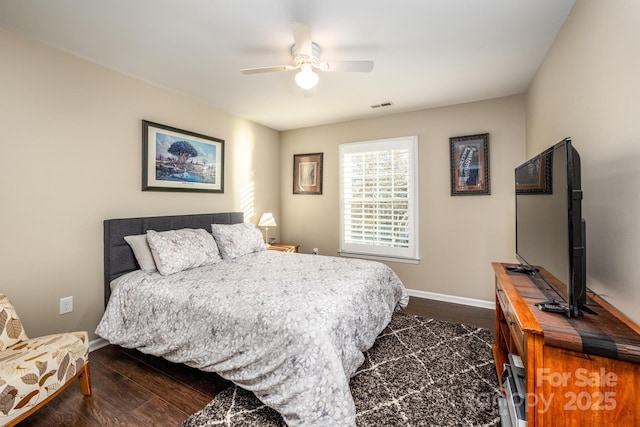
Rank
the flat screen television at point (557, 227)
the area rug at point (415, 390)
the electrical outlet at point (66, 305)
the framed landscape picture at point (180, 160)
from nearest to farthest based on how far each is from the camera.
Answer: the flat screen television at point (557, 227)
the area rug at point (415, 390)
the electrical outlet at point (66, 305)
the framed landscape picture at point (180, 160)

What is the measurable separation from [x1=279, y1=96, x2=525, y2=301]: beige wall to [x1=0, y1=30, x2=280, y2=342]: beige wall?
8.85 ft

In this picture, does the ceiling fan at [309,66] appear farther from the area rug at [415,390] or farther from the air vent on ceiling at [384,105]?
the area rug at [415,390]

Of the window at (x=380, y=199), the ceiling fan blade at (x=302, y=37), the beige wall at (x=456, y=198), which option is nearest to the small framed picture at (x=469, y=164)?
the beige wall at (x=456, y=198)

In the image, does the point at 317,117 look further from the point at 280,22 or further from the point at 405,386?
the point at 405,386

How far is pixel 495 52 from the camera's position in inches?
93.1

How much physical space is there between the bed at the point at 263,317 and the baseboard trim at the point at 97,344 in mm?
258

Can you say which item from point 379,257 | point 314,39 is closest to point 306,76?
point 314,39

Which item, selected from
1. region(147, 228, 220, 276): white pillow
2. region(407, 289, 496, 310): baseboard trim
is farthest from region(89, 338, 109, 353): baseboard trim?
region(407, 289, 496, 310): baseboard trim

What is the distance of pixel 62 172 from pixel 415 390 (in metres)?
3.23

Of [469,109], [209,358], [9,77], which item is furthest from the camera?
[469,109]

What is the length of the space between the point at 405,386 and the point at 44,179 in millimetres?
3176

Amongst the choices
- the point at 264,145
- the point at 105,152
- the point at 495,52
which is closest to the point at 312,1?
the point at 495,52

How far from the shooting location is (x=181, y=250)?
104 inches

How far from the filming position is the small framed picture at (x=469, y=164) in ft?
11.2
